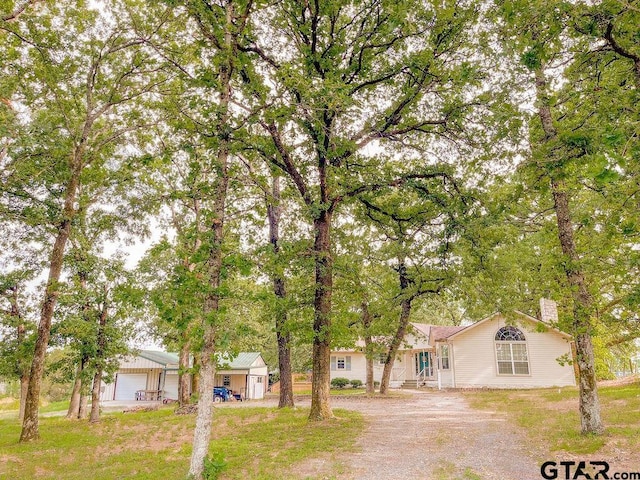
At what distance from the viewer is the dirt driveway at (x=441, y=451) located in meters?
6.48

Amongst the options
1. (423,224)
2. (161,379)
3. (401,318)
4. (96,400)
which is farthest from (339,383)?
(423,224)

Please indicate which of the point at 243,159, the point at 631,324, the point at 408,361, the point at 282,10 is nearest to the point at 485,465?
the point at 631,324

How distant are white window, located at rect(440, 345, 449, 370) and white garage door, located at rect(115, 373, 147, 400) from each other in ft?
76.9

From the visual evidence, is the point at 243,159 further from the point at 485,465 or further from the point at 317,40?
the point at 485,465

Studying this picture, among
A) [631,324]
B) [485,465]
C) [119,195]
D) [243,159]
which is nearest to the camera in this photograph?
[485,465]

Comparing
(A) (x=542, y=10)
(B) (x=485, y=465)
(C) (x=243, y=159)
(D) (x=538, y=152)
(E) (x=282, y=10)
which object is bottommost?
(B) (x=485, y=465)

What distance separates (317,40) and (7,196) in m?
12.1

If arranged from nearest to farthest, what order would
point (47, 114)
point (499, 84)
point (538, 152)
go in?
point (538, 152), point (499, 84), point (47, 114)

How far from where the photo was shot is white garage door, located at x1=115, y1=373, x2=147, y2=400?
111 feet

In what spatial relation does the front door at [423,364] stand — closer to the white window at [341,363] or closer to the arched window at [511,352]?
the arched window at [511,352]

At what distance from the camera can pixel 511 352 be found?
2458 centimetres

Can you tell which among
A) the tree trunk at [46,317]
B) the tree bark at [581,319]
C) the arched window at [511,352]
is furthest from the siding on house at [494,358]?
the tree trunk at [46,317]

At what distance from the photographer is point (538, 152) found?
24.6 ft

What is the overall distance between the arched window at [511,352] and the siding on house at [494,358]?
219 mm
